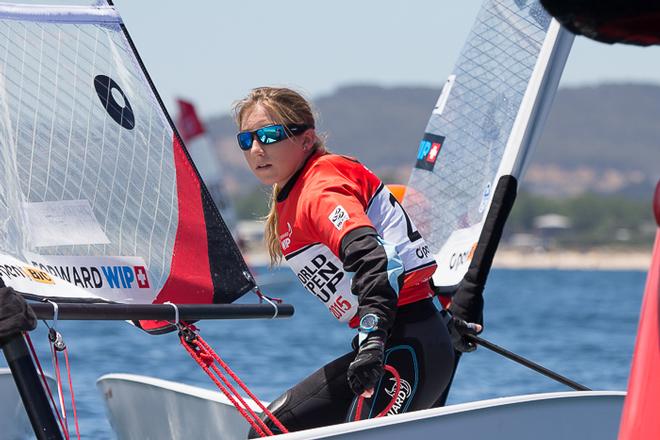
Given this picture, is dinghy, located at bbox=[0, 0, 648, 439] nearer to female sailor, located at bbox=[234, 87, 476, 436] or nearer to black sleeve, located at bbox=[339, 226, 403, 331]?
female sailor, located at bbox=[234, 87, 476, 436]

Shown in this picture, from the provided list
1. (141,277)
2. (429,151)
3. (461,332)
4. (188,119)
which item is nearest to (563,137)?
(188,119)

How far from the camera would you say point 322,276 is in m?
2.51

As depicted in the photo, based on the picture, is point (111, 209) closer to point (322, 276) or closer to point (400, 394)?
point (322, 276)

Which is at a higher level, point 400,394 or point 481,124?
point 481,124

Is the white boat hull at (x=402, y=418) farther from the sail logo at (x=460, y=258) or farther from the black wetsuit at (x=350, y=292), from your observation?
the sail logo at (x=460, y=258)

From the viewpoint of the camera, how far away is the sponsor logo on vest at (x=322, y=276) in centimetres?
249

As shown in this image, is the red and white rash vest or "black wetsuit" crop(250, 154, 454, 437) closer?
the red and white rash vest

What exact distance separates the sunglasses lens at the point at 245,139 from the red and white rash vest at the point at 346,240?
0.11m

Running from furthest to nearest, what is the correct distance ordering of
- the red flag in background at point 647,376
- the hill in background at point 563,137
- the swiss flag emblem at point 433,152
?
1. the hill in background at point 563,137
2. the swiss flag emblem at point 433,152
3. the red flag in background at point 647,376

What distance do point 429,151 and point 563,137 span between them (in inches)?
5371

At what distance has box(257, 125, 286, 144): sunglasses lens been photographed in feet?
8.11

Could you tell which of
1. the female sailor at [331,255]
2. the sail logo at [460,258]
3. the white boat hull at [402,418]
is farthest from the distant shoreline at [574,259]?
the female sailor at [331,255]

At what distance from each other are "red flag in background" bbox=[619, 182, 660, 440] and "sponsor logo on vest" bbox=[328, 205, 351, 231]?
3.72 feet

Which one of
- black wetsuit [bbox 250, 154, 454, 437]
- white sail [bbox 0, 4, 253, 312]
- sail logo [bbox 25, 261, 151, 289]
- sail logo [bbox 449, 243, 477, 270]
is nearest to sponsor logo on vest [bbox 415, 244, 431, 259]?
black wetsuit [bbox 250, 154, 454, 437]
